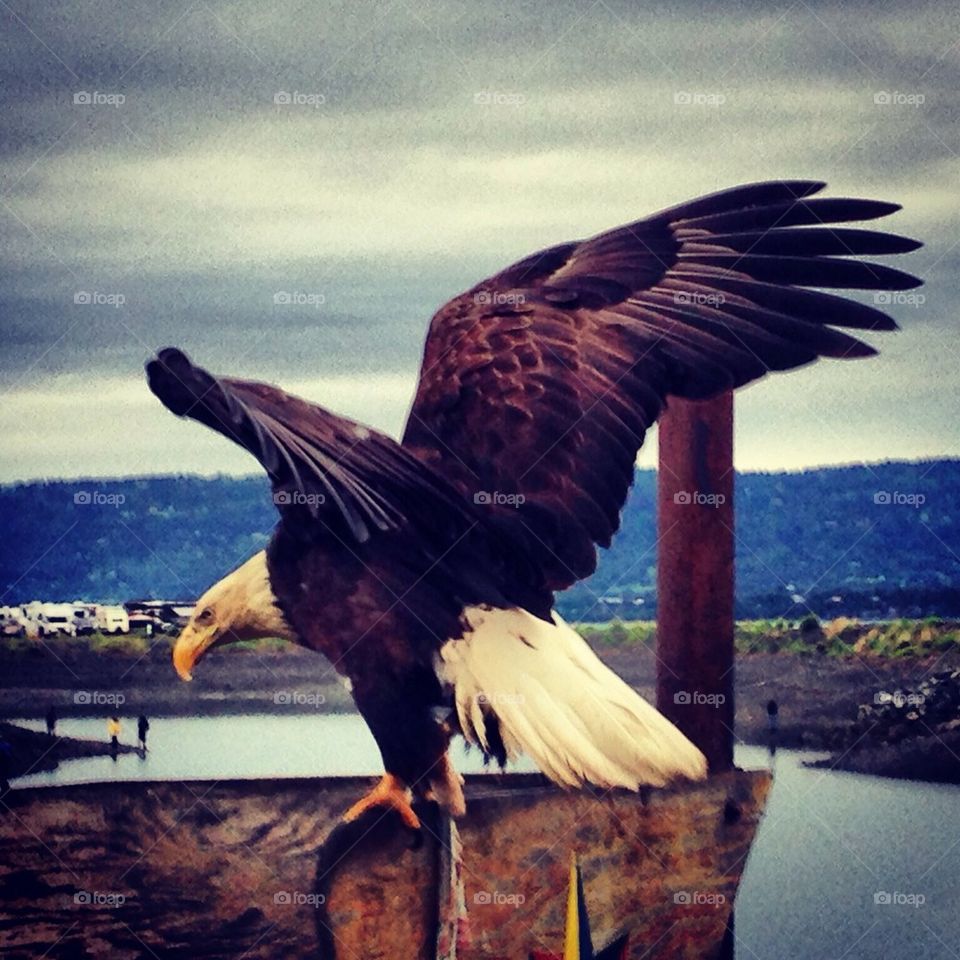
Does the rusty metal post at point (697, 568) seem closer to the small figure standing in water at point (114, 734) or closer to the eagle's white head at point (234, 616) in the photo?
the eagle's white head at point (234, 616)

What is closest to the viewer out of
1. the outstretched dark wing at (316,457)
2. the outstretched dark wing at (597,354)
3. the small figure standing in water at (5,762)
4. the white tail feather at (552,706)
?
the outstretched dark wing at (316,457)

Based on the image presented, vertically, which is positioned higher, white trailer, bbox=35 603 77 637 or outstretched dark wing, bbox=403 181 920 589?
outstretched dark wing, bbox=403 181 920 589

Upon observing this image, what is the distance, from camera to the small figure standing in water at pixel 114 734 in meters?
3.74

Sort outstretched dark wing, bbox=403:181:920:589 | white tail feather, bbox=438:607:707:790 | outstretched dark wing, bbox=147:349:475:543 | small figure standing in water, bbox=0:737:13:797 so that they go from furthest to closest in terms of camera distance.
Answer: small figure standing in water, bbox=0:737:13:797, outstretched dark wing, bbox=403:181:920:589, white tail feather, bbox=438:607:707:790, outstretched dark wing, bbox=147:349:475:543

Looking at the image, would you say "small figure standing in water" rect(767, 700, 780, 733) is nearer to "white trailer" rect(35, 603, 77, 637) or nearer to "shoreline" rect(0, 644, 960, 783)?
"shoreline" rect(0, 644, 960, 783)

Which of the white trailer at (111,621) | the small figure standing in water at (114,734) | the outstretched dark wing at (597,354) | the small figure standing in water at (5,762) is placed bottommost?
the small figure standing in water at (5,762)

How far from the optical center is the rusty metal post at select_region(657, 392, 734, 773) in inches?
149

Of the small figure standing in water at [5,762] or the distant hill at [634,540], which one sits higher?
the distant hill at [634,540]

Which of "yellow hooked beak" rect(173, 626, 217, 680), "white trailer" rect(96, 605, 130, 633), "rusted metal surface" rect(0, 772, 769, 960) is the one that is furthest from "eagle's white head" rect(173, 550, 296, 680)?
"rusted metal surface" rect(0, 772, 769, 960)

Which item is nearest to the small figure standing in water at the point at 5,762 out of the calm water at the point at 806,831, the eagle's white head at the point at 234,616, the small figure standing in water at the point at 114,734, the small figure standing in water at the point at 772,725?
the calm water at the point at 806,831

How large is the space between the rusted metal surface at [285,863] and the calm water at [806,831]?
0.14 feet

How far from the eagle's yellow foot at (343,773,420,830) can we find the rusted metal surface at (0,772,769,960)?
0.16 feet

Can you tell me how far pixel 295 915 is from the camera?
12.2 feet

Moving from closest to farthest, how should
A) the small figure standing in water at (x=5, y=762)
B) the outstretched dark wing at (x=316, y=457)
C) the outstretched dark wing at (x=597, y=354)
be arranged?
the outstretched dark wing at (x=316, y=457) < the outstretched dark wing at (x=597, y=354) < the small figure standing in water at (x=5, y=762)
